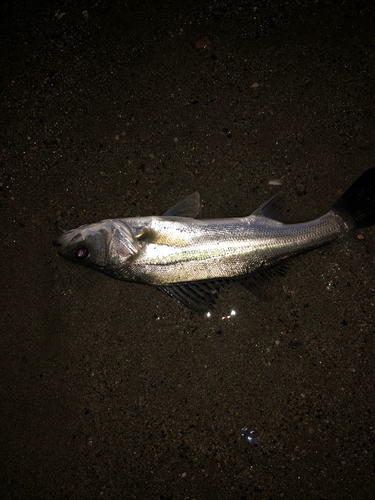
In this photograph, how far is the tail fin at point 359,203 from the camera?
2.58 metres

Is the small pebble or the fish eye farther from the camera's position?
the small pebble

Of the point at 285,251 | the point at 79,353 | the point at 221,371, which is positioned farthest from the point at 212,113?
the point at 79,353

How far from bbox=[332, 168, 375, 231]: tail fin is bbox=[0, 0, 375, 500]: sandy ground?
26 centimetres

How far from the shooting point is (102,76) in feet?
9.83

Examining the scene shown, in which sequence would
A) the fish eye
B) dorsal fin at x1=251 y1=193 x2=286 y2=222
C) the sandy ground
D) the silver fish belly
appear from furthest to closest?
1. the sandy ground
2. dorsal fin at x1=251 y1=193 x2=286 y2=222
3. the silver fish belly
4. the fish eye

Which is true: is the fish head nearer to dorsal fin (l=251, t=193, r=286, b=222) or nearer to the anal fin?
the anal fin

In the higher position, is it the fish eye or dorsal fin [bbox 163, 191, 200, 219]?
the fish eye

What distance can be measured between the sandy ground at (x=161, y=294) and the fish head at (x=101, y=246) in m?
0.53

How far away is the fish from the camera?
8.00 ft

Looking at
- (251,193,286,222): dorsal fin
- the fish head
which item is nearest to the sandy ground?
(251,193,286,222): dorsal fin

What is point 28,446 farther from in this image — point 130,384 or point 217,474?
point 217,474

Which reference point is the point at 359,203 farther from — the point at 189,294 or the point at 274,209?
the point at 189,294

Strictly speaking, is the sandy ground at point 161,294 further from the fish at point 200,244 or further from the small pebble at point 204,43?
the fish at point 200,244

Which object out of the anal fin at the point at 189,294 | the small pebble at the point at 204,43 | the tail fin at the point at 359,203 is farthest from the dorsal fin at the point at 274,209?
the small pebble at the point at 204,43
